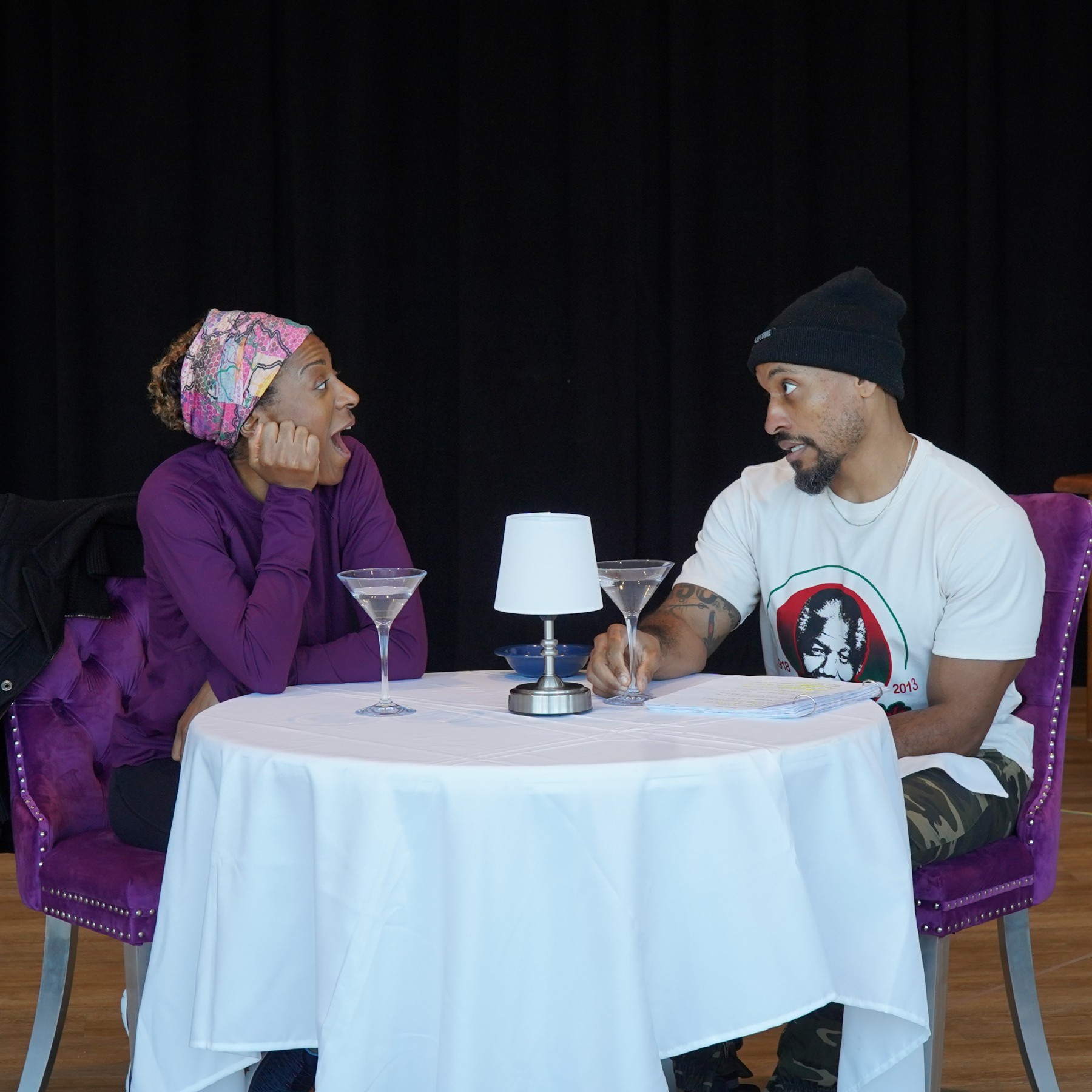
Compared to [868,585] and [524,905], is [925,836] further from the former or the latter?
[524,905]

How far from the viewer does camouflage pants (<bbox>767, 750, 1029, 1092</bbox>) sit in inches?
69.3

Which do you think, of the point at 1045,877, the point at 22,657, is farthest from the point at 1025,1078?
the point at 22,657

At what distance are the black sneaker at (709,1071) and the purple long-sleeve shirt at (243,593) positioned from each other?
71 cm

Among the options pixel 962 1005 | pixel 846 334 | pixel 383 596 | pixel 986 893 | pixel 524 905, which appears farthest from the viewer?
pixel 962 1005

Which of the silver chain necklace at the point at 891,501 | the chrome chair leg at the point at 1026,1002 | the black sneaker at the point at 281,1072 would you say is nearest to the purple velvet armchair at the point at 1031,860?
the chrome chair leg at the point at 1026,1002

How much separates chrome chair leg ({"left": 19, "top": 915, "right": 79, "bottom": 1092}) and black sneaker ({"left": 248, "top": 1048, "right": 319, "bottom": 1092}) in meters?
0.29

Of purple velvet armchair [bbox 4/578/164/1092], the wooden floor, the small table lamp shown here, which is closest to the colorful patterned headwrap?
purple velvet armchair [bbox 4/578/164/1092]

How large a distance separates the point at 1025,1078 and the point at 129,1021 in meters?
1.37

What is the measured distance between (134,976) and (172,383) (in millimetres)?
915

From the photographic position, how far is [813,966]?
1378 mm

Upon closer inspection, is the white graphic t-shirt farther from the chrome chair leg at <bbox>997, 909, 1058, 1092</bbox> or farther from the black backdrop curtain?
the black backdrop curtain

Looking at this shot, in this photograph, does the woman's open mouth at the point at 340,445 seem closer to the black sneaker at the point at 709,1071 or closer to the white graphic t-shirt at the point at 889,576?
Answer: the white graphic t-shirt at the point at 889,576

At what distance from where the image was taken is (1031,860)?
1886 millimetres

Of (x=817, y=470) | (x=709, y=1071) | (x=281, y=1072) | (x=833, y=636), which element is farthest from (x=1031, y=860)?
(x=281, y=1072)
